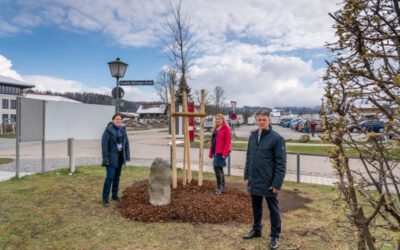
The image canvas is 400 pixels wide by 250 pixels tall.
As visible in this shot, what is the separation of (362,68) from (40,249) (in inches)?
177

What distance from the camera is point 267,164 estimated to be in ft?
16.1

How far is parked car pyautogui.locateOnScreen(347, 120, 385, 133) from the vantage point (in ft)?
7.15

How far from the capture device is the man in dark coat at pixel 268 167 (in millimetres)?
4844

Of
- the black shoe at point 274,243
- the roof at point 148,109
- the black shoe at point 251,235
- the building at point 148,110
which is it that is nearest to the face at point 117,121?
the black shoe at point 251,235

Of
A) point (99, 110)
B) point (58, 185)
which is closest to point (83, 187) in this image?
point (58, 185)

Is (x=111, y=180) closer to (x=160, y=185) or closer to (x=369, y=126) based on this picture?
(x=160, y=185)

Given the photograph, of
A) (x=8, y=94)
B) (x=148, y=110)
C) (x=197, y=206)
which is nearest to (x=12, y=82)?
(x=8, y=94)

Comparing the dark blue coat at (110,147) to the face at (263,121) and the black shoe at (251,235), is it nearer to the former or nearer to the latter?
the black shoe at (251,235)

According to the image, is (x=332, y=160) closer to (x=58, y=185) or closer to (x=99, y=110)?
(x=58, y=185)

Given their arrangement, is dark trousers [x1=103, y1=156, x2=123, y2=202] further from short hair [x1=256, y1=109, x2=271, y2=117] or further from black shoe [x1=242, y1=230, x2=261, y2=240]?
short hair [x1=256, y1=109, x2=271, y2=117]

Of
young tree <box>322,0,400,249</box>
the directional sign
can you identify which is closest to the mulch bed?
young tree <box>322,0,400,249</box>

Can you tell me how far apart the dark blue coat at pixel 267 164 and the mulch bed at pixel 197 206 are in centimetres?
141

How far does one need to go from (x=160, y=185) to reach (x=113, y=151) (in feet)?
4.10

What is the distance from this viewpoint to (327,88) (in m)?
2.64
